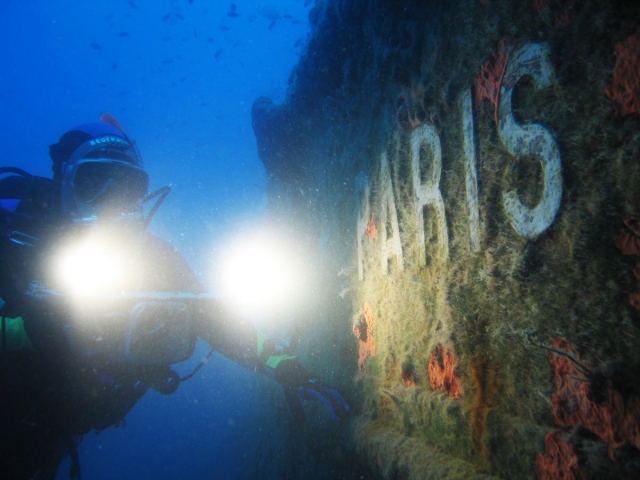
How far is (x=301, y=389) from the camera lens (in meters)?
3.36

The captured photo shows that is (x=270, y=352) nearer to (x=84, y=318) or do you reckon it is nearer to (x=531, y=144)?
(x=84, y=318)

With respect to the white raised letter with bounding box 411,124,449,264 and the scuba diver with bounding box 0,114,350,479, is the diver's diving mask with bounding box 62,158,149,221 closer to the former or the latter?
the scuba diver with bounding box 0,114,350,479

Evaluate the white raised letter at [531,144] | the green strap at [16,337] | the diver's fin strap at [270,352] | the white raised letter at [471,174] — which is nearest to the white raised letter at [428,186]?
the white raised letter at [471,174]

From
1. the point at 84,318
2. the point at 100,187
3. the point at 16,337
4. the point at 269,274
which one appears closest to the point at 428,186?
the point at 84,318

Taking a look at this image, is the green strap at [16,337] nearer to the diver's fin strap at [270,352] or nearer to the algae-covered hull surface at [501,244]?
the diver's fin strap at [270,352]

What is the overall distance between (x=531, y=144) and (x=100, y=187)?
3.90 meters

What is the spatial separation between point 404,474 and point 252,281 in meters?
4.87

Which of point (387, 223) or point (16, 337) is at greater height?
point (387, 223)

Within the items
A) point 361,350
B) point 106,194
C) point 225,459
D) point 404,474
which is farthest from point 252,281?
point 225,459

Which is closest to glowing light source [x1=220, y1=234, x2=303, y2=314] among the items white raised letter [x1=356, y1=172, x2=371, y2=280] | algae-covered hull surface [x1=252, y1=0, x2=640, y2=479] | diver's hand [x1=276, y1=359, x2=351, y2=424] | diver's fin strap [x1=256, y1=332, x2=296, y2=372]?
diver's fin strap [x1=256, y1=332, x2=296, y2=372]

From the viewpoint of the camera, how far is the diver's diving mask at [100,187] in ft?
11.2

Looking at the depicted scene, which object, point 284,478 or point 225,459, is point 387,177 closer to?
point 284,478

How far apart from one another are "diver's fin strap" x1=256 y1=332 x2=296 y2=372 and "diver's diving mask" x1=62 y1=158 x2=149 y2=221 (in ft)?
7.11

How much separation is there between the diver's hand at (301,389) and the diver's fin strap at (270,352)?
116 millimetres
